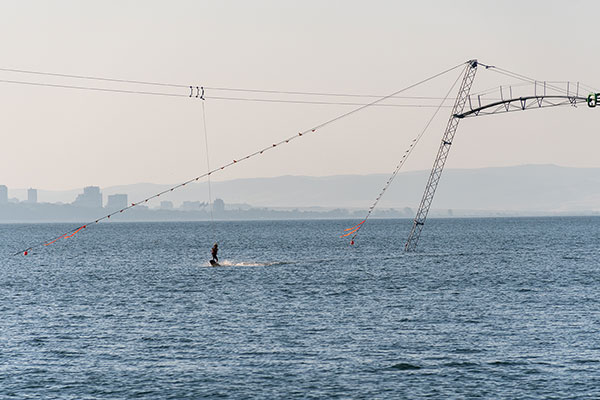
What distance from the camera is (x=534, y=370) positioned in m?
48.0

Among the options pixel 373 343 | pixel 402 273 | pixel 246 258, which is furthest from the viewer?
pixel 246 258

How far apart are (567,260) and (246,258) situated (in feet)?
190

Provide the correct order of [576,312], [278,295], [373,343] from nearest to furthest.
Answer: [373,343], [576,312], [278,295]

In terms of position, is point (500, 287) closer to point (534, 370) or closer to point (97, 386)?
point (534, 370)

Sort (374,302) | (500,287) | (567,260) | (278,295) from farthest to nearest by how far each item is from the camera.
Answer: (567,260), (500,287), (278,295), (374,302)

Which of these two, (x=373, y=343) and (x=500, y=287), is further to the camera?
(x=500, y=287)

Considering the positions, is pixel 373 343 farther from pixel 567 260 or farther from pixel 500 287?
pixel 567 260

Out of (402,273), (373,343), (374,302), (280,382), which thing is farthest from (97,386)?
(402,273)

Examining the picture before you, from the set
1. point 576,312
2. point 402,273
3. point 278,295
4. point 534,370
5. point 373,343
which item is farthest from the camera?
point 402,273

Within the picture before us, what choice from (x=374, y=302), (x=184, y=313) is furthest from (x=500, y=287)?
(x=184, y=313)

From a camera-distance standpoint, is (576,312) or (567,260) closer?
(576,312)

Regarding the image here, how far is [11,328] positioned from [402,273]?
59512mm

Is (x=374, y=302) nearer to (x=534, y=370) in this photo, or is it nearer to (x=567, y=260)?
(x=534, y=370)

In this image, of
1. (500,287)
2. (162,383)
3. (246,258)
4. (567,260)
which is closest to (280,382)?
(162,383)
